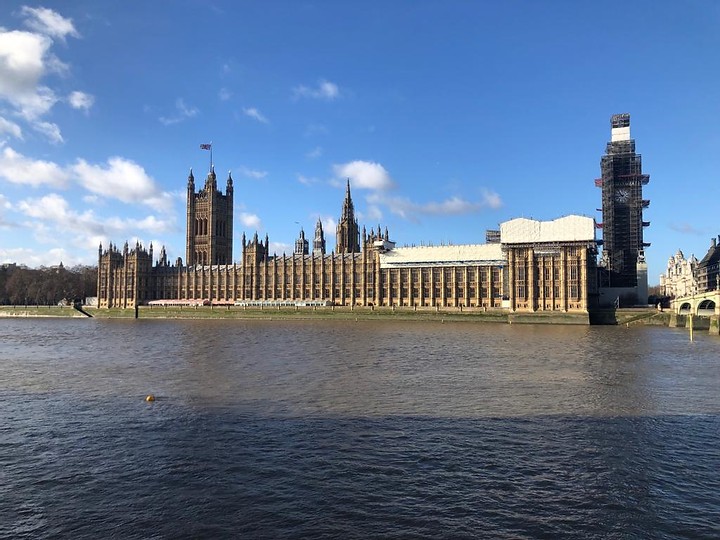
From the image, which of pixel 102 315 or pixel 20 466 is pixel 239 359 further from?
pixel 102 315

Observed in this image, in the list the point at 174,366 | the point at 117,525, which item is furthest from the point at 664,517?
the point at 174,366

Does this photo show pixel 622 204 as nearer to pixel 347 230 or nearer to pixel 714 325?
pixel 714 325

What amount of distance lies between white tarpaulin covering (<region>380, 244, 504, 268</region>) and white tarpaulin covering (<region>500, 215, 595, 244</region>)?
22.0 ft

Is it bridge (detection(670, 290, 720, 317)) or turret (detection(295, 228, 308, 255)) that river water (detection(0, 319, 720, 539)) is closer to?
bridge (detection(670, 290, 720, 317))

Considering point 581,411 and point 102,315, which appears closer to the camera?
point 581,411

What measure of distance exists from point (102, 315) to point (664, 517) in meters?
156

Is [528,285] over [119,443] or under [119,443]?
over

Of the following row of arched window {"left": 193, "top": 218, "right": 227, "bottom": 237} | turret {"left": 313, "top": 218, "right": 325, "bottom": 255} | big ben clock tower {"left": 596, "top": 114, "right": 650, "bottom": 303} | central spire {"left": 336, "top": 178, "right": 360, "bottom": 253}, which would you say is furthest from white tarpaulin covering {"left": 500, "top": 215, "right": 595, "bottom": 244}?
row of arched window {"left": 193, "top": 218, "right": 227, "bottom": 237}

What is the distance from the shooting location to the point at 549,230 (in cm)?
12344

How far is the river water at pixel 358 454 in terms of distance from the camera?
13.9 metres

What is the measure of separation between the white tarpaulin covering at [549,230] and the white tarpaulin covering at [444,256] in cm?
671

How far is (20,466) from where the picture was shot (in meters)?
17.7

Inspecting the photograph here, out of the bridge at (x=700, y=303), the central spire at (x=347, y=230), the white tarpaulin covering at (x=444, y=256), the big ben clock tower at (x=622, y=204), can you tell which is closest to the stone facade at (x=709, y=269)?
the big ben clock tower at (x=622, y=204)

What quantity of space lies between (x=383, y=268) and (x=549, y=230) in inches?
1623
